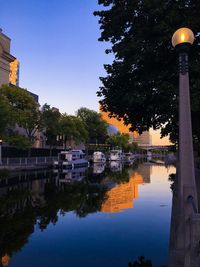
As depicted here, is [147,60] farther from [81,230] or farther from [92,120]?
[92,120]

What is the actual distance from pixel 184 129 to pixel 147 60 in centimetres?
907

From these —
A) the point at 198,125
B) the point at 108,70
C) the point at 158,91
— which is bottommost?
the point at 198,125

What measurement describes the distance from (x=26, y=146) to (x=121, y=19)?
4175 cm

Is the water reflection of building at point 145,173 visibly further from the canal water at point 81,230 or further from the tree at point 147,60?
the tree at point 147,60

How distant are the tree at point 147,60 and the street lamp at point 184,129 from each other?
564 centimetres

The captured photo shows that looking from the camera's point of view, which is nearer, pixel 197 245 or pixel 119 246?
pixel 197 245

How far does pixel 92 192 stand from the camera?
30031 millimetres

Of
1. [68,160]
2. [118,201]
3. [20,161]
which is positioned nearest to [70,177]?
[20,161]

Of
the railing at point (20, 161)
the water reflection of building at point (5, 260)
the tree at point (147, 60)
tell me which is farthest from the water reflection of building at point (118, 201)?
the railing at point (20, 161)

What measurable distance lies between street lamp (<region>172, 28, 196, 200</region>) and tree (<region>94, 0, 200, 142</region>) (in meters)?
5.64

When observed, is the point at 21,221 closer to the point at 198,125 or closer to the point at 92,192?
the point at 198,125

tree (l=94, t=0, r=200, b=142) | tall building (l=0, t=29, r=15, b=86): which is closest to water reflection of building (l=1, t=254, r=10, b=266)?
tree (l=94, t=0, r=200, b=142)

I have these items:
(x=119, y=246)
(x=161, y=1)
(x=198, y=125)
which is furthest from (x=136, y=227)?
(x=161, y=1)

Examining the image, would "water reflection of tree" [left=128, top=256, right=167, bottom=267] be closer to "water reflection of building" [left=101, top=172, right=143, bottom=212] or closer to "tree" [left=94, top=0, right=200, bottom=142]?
"tree" [left=94, top=0, right=200, bottom=142]
